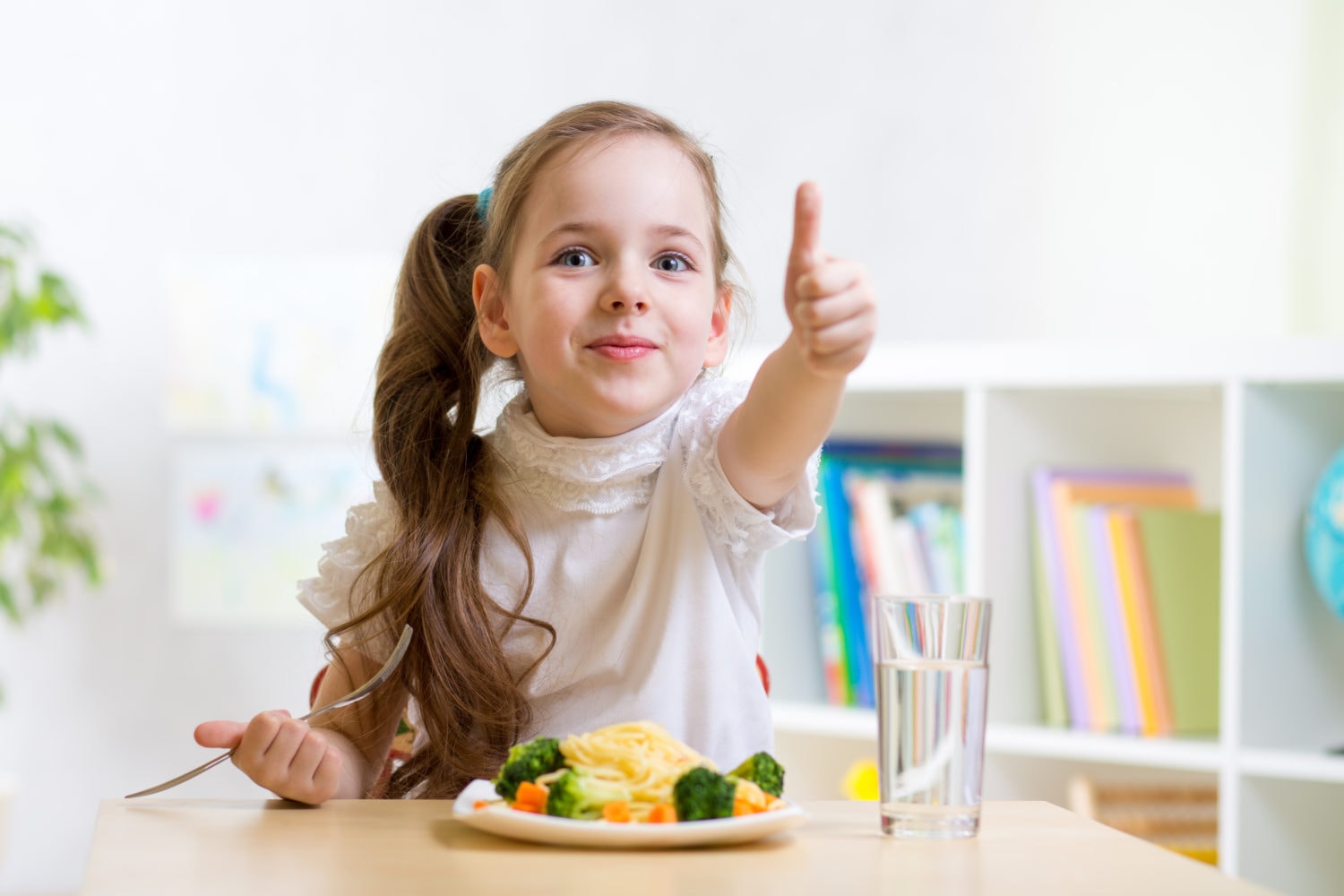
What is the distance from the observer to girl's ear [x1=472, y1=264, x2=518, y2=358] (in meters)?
1.13

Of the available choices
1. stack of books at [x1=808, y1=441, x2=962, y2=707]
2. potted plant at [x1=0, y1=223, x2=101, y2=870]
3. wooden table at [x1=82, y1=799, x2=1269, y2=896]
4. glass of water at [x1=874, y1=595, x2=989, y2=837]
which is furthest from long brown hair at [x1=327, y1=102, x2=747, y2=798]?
potted plant at [x1=0, y1=223, x2=101, y2=870]

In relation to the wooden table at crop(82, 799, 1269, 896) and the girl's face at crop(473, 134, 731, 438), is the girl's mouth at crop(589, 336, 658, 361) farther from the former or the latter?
the wooden table at crop(82, 799, 1269, 896)

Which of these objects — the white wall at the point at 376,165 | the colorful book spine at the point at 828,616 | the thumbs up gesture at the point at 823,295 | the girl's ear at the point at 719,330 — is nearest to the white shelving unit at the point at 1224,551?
the colorful book spine at the point at 828,616

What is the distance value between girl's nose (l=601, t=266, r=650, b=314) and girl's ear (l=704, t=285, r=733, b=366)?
0.49 feet

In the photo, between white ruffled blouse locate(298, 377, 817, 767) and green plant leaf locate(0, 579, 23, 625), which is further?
green plant leaf locate(0, 579, 23, 625)

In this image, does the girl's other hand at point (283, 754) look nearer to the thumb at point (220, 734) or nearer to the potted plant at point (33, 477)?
the thumb at point (220, 734)

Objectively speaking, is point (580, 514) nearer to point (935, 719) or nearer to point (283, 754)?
point (283, 754)

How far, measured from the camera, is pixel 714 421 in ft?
3.41

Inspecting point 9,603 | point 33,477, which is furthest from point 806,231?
point 33,477

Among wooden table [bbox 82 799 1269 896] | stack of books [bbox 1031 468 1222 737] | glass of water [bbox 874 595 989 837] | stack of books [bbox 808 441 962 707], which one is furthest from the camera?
stack of books [bbox 808 441 962 707]

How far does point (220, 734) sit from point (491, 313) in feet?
1.54

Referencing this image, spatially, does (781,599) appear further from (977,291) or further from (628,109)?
(628,109)

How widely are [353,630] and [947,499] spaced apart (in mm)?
1189

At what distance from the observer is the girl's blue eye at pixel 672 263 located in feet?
3.37
